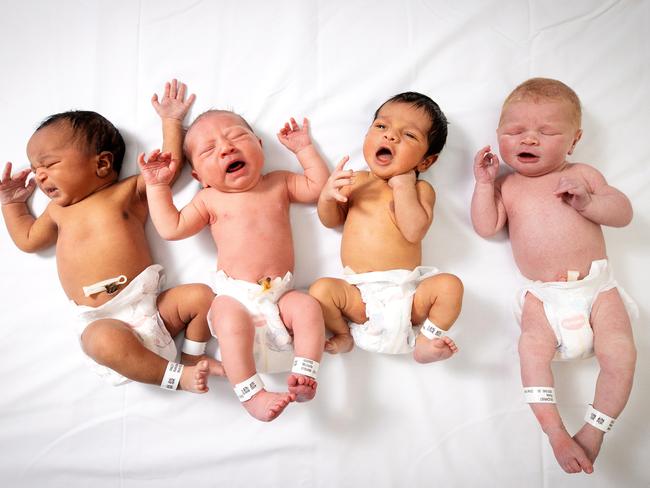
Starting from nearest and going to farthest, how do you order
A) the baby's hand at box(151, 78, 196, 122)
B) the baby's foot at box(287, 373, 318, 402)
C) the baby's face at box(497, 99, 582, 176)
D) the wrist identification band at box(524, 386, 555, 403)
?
1. the baby's foot at box(287, 373, 318, 402)
2. the wrist identification band at box(524, 386, 555, 403)
3. the baby's face at box(497, 99, 582, 176)
4. the baby's hand at box(151, 78, 196, 122)

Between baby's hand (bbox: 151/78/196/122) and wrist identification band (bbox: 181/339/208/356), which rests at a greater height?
baby's hand (bbox: 151/78/196/122)

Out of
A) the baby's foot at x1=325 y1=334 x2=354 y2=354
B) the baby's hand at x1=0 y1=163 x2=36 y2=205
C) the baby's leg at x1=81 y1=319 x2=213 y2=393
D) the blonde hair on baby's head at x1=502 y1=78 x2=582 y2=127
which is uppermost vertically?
the blonde hair on baby's head at x1=502 y1=78 x2=582 y2=127

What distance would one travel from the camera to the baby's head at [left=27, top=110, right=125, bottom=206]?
5.13 ft

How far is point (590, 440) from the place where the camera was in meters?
1.42

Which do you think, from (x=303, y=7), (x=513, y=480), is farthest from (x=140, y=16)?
(x=513, y=480)

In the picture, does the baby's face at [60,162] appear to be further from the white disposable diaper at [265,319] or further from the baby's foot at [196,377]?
the baby's foot at [196,377]

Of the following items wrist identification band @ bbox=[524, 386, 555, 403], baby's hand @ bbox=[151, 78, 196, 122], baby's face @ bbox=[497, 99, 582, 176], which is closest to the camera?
wrist identification band @ bbox=[524, 386, 555, 403]

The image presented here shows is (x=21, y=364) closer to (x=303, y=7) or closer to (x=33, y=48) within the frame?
(x=33, y=48)

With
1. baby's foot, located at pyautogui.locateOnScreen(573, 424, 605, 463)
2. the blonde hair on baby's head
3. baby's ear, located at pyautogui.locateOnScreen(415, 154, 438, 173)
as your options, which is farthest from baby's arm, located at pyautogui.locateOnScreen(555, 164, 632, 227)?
baby's foot, located at pyautogui.locateOnScreen(573, 424, 605, 463)

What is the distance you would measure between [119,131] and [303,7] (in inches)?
30.5

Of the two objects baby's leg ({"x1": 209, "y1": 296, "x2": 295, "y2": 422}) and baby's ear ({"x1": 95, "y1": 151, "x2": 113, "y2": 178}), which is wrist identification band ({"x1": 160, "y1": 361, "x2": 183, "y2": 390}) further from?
baby's ear ({"x1": 95, "y1": 151, "x2": 113, "y2": 178})

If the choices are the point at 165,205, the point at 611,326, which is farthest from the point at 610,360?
the point at 165,205

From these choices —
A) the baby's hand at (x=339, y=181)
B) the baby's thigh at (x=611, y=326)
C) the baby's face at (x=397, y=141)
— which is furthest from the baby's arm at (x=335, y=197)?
the baby's thigh at (x=611, y=326)

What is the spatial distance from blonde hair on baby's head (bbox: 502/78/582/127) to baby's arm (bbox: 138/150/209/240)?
1098 mm
